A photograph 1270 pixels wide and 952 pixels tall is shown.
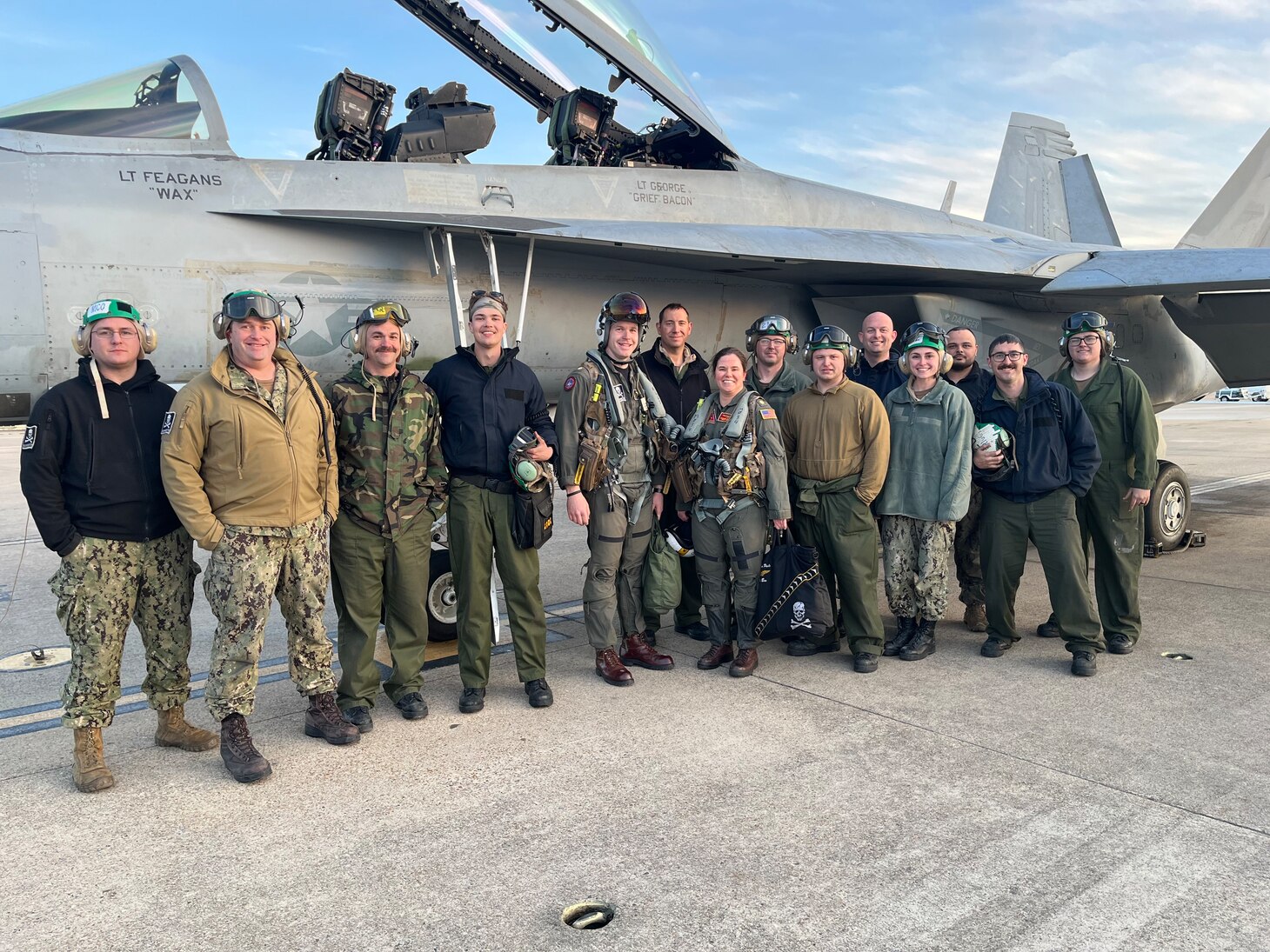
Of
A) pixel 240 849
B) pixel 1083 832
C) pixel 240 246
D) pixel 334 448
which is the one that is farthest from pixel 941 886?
pixel 240 246

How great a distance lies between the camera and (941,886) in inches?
103

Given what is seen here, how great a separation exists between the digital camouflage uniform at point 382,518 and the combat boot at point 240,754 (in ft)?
1.71

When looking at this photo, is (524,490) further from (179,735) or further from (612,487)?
(179,735)

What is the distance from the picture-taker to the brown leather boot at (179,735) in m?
3.77

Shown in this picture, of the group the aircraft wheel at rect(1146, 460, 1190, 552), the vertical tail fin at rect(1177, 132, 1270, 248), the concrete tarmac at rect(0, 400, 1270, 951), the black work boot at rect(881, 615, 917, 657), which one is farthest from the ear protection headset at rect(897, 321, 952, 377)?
the vertical tail fin at rect(1177, 132, 1270, 248)

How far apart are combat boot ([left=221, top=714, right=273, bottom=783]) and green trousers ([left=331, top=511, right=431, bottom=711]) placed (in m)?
0.52

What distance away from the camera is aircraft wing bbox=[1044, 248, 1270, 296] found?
6.77m

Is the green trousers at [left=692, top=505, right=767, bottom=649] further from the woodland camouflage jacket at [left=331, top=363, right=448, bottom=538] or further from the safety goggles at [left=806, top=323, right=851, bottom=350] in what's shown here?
the woodland camouflage jacket at [left=331, top=363, right=448, bottom=538]

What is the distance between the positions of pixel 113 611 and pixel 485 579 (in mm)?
1520

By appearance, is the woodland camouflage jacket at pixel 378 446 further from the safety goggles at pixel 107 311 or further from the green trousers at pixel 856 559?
the green trousers at pixel 856 559

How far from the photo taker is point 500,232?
5.33 m

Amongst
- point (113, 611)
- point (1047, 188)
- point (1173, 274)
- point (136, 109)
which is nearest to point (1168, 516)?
point (1173, 274)

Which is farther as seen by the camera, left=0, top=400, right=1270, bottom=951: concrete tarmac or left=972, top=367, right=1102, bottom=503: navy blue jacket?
left=972, top=367, right=1102, bottom=503: navy blue jacket

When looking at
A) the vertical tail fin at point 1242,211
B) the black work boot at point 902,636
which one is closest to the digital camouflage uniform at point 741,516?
the black work boot at point 902,636
